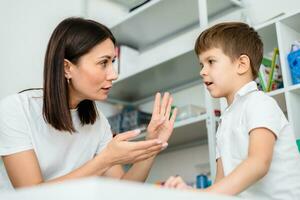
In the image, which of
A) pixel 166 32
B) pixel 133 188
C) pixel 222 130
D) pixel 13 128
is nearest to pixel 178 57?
pixel 166 32

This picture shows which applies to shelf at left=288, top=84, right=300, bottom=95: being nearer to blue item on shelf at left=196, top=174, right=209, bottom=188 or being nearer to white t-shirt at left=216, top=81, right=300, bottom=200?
white t-shirt at left=216, top=81, right=300, bottom=200

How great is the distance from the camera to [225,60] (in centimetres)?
131

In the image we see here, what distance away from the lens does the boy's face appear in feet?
4.23

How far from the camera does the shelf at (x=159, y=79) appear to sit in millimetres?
2184

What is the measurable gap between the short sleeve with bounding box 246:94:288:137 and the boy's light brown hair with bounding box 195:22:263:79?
0.25m

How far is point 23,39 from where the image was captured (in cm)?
243

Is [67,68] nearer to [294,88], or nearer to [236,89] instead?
[236,89]

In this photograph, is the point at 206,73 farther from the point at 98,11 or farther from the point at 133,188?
the point at 98,11

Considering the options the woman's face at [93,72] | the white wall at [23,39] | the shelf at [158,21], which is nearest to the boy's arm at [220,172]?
the woman's face at [93,72]

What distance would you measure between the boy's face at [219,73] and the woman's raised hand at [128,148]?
0.31 m

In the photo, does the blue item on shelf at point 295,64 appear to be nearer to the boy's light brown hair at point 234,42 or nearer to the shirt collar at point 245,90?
the boy's light brown hair at point 234,42

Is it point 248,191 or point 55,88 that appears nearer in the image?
point 248,191

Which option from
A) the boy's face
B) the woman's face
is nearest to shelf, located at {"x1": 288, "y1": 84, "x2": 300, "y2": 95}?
the boy's face

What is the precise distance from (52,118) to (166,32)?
140cm
